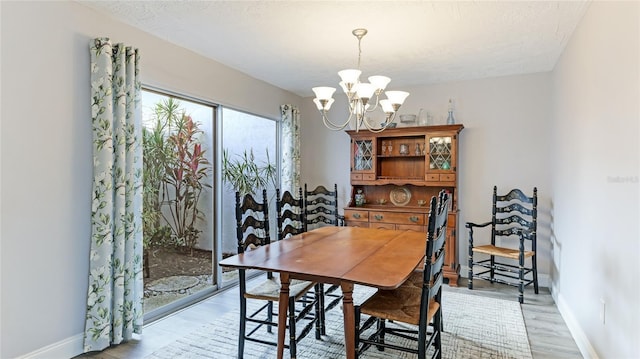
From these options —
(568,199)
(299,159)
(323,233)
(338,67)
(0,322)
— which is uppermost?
(338,67)

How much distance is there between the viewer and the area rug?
8.71 feet

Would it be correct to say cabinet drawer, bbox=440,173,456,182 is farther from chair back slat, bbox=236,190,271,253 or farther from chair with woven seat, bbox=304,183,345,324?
chair back slat, bbox=236,190,271,253

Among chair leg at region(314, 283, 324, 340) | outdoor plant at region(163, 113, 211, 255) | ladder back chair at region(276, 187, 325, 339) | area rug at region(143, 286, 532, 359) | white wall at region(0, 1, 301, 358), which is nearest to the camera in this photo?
white wall at region(0, 1, 301, 358)

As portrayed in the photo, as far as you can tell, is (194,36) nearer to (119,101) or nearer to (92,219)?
(119,101)

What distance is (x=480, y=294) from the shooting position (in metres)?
3.95

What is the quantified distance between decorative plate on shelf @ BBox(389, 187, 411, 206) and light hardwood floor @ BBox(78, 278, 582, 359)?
1232 mm

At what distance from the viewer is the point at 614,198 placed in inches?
81.6

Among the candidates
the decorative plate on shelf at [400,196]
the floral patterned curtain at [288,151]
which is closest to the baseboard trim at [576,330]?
the decorative plate on shelf at [400,196]

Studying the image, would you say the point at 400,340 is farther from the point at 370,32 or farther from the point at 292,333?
the point at 370,32

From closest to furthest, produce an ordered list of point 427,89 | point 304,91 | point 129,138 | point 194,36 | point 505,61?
point 129,138, point 194,36, point 505,61, point 427,89, point 304,91

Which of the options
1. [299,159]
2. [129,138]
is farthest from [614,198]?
[299,159]

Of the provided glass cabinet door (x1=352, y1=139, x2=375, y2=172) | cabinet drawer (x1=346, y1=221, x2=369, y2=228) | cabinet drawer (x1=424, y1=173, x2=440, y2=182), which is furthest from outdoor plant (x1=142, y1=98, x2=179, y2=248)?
cabinet drawer (x1=424, y1=173, x2=440, y2=182)

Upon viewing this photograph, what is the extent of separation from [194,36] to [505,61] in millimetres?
3061

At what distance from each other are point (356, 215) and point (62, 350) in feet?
10.6
